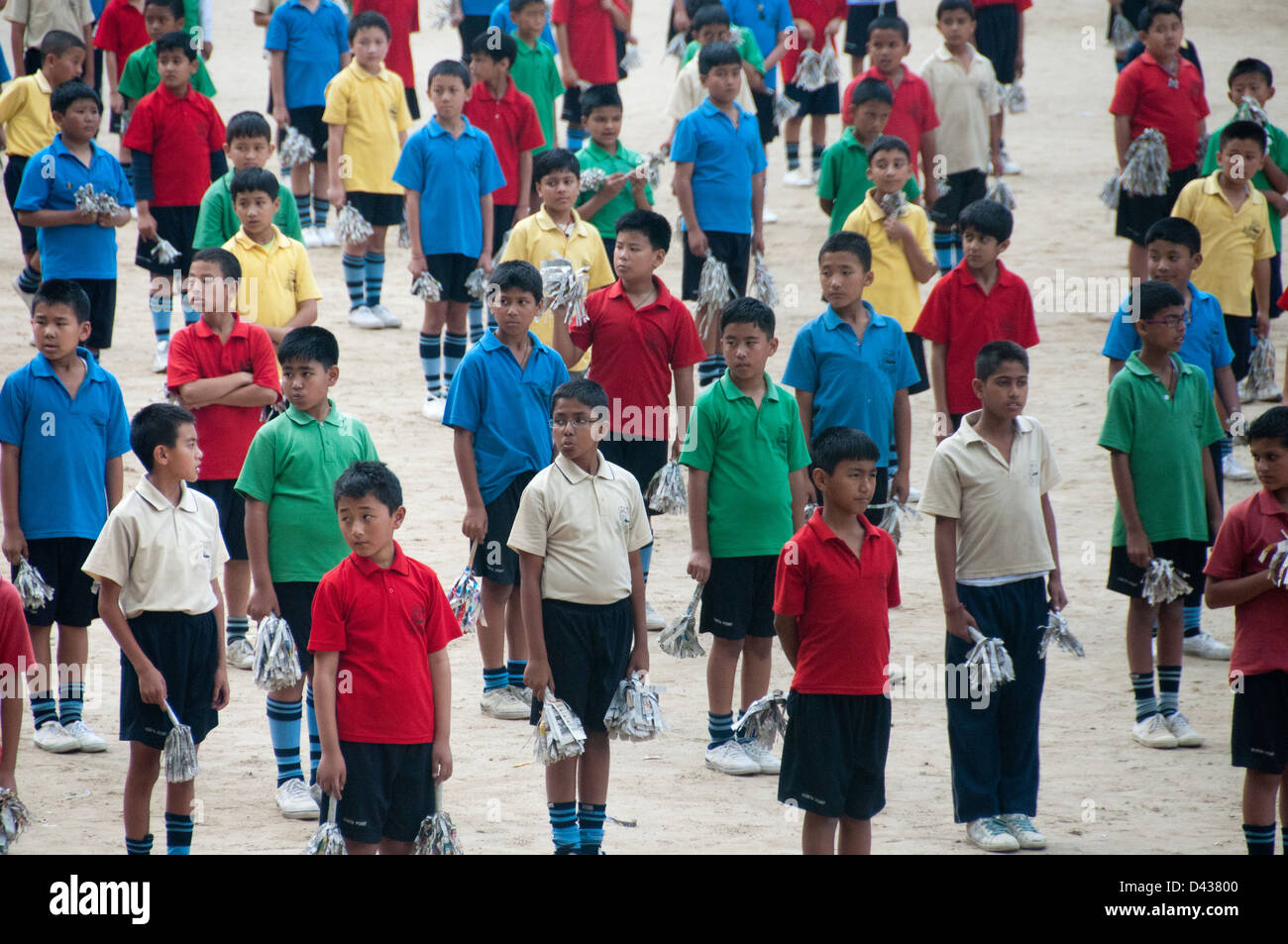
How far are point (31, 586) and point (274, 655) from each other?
1.27 metres

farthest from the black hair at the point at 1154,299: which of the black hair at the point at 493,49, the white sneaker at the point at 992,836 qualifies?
the black hair at the point at 493,49

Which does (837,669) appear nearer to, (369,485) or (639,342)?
(369,485)

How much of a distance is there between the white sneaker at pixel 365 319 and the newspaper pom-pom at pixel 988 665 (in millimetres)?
7310

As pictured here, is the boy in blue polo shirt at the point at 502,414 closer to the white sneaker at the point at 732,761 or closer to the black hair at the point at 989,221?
the white sneaker at the point at 732,761

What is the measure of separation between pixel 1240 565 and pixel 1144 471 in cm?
126

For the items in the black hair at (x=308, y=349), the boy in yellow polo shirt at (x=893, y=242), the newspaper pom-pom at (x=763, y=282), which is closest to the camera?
the black hair at (x=308, y=349)

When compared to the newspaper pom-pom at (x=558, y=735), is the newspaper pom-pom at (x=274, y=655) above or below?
above

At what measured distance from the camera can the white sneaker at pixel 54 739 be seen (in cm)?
678

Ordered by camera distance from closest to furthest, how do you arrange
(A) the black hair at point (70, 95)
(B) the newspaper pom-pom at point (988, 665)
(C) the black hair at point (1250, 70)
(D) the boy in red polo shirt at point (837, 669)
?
(D) the boy in red polo shirt at point (837, 669) → (B) the newspaper pom-pom at point (988, 665) → (A) the black hair at point (70, 95) → (C) the black hair at point (1250, 70)

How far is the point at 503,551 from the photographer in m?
7.07

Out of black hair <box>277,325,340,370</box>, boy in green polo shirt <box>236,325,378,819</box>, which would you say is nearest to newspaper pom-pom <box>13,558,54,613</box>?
boy in green polo shirt <box>236,325,378,819</box>

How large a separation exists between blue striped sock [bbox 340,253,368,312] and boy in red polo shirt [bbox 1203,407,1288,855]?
7765mm

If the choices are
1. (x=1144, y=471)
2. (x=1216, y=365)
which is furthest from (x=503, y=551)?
(x=1216, y=365)
